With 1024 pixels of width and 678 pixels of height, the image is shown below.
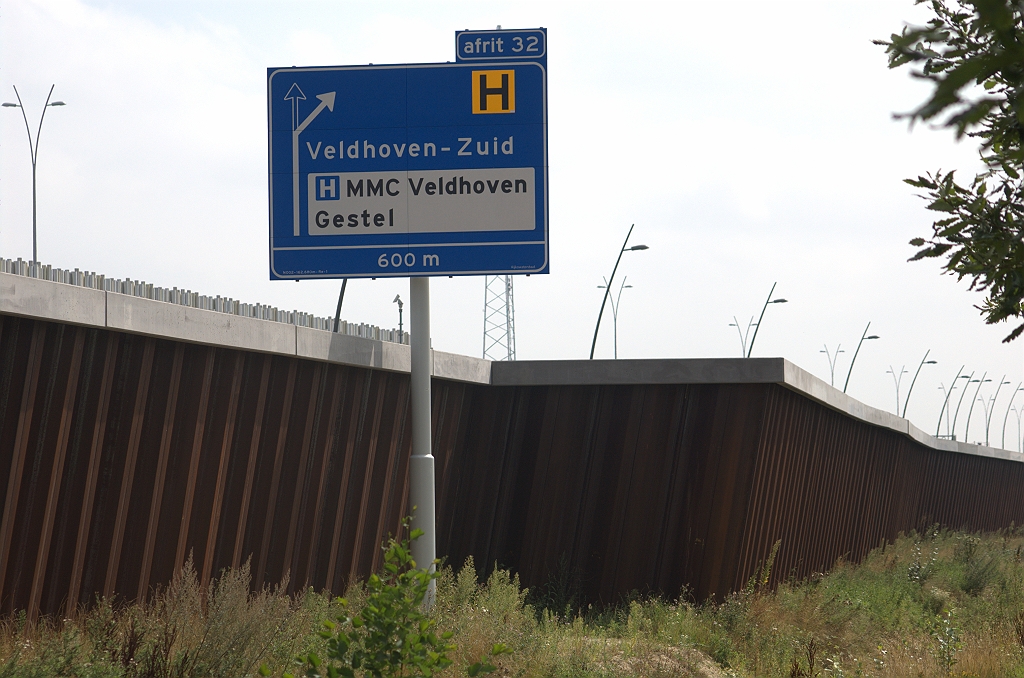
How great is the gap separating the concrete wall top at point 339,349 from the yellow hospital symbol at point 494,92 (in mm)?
2507

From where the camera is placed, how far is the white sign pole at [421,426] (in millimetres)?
9508

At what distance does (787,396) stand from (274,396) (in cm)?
795

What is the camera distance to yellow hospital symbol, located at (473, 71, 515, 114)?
9.41 m

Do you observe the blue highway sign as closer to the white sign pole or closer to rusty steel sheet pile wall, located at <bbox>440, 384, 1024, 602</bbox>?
the white sign pole

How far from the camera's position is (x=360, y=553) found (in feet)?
36.0

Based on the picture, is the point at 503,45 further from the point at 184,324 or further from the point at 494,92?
the point at 184,324

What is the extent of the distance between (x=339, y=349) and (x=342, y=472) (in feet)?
4.04

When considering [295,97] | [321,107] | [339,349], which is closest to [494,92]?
[321,107]

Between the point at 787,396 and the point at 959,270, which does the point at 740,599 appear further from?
A: the point at 959,270

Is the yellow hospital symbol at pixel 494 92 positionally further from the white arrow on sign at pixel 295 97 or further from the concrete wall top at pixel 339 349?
the concrete wall top at pixel 339 349

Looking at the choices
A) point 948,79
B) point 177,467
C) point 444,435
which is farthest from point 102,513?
point 948,79

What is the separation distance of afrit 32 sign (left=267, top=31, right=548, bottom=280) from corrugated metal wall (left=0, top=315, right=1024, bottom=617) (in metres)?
1.24

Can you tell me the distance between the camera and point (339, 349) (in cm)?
1030

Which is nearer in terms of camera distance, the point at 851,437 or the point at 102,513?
the point at 102,513
